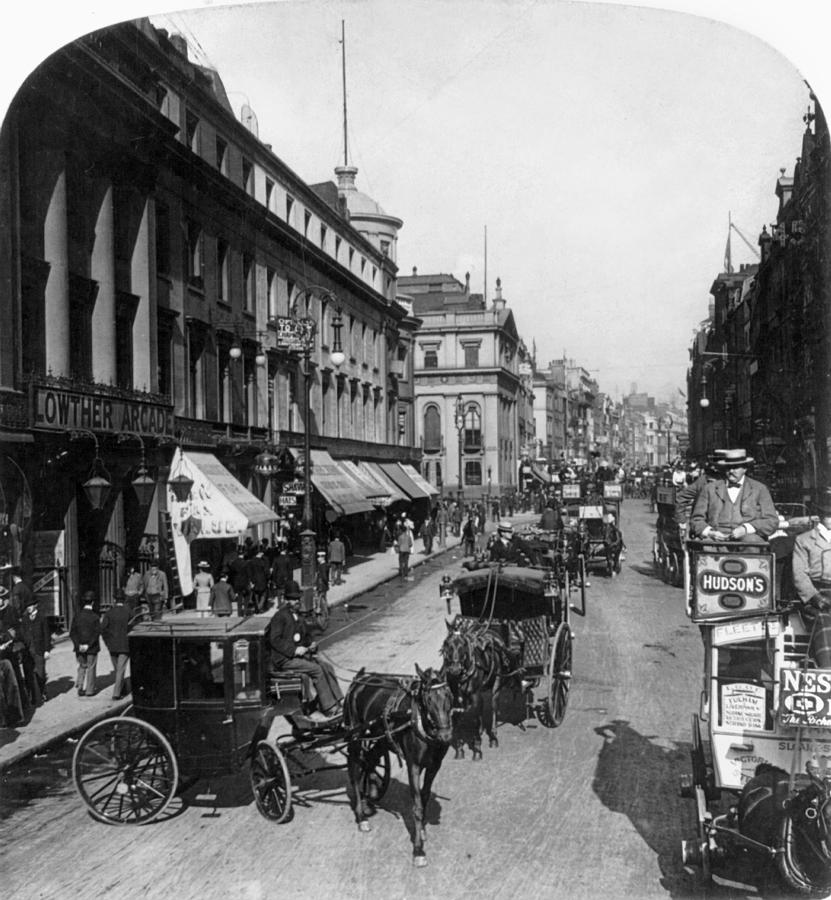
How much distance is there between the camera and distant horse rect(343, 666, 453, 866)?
6969 millimetres

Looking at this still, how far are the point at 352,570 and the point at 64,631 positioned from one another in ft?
23.7

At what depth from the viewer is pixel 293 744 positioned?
802 centimetres

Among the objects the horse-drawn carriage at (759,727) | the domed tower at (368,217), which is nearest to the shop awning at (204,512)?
the domed tower at (368,217)

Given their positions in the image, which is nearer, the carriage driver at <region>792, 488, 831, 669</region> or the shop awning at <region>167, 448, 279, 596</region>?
the carriage driver at <region>792, 488, 831, 669</region>

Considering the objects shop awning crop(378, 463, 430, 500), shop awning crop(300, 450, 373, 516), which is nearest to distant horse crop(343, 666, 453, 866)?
shop awning crop(300, 450, 373, 516)

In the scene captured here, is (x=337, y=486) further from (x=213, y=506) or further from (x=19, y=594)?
(x=19, y=594)

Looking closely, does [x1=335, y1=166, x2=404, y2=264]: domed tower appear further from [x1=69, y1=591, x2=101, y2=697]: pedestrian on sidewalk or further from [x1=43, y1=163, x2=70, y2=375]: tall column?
[x1=69, y1=591, x2=101, y2=697]: pedestrian on sidewalk

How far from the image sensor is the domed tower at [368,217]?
8891 millimetres

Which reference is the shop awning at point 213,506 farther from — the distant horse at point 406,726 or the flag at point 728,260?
the flag at point 728,260

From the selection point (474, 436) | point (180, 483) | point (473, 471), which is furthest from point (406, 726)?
point (473, 471)

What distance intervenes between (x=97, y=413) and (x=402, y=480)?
10.9 metres

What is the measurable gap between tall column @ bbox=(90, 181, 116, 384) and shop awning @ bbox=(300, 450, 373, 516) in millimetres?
4489

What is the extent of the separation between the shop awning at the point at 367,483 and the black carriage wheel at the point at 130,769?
37.3ft

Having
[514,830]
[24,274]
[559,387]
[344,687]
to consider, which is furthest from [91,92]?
[559,387]
